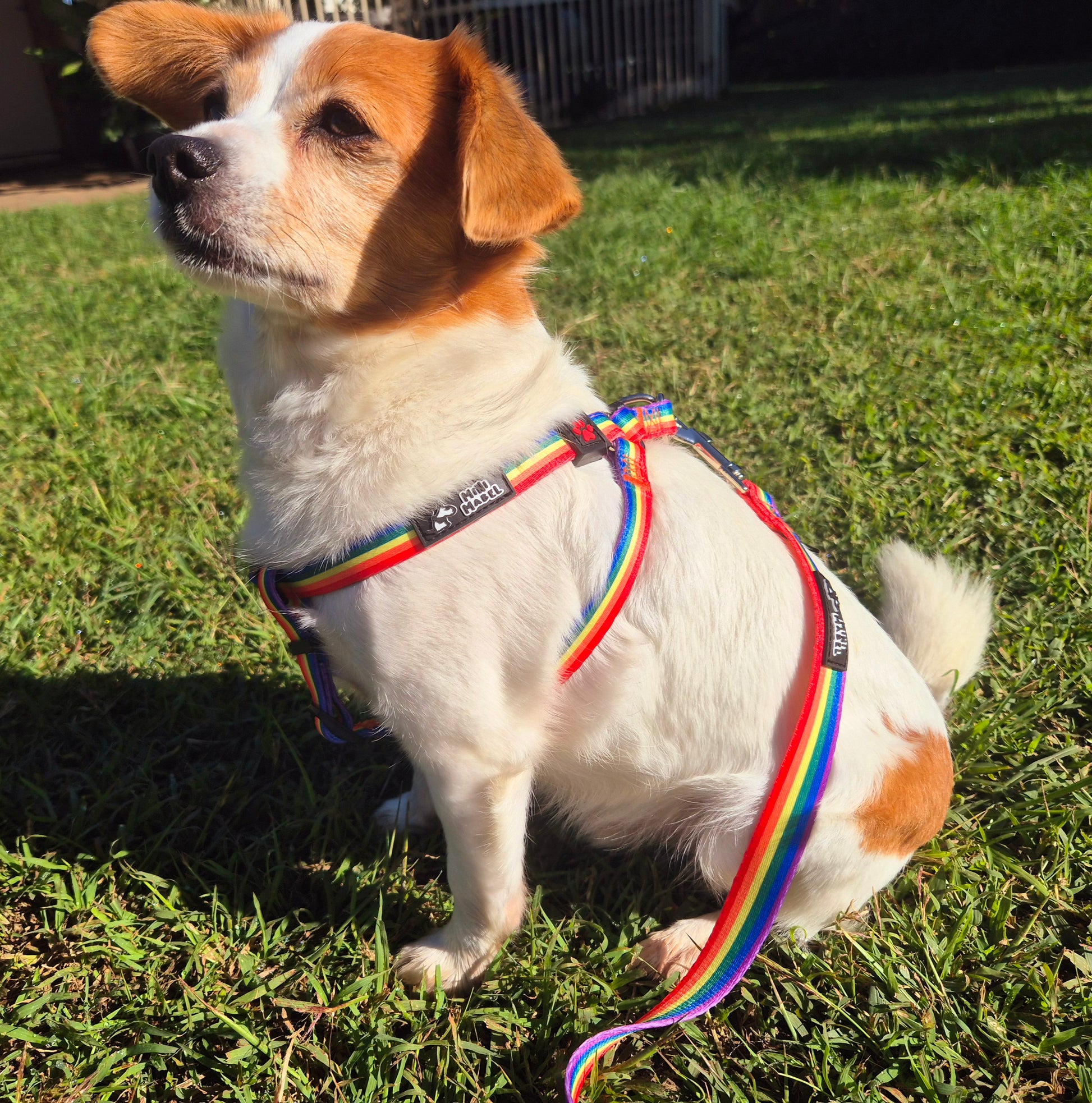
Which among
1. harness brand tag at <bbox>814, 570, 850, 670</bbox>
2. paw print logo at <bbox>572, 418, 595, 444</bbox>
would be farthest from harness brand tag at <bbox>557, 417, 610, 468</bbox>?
harness brand tag at <bbox>814, 570, 850, 670</bbox>

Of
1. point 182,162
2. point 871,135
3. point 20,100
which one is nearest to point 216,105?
point 182,162

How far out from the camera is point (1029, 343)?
4180mm

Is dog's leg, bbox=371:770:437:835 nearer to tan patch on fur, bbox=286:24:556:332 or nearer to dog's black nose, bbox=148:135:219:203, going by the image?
tan patch on fur, bbox=286:24:556:332

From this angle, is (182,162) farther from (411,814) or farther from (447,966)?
(447,966)

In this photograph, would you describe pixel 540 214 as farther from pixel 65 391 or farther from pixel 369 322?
pixel 65 391

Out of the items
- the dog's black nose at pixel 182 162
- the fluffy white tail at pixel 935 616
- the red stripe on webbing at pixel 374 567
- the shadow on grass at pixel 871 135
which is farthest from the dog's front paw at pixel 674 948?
the shadow on grass at pixel 871 135

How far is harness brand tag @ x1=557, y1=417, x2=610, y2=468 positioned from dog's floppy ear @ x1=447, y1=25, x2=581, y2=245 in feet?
1.21

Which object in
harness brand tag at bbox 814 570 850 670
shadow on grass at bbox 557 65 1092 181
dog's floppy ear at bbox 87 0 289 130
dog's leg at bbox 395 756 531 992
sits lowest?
shadow on grass at bbox 557 65 1092 181

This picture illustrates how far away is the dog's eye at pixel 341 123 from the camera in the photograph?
1.69 m

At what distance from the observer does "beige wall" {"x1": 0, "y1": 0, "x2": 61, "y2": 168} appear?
40.6 feet

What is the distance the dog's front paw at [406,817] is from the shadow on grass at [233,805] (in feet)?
0.11

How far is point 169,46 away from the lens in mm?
1965

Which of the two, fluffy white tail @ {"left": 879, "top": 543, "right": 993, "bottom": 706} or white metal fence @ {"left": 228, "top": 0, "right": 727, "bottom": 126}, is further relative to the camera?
white metal fence @ {"left": 228, "top": 0, "right": 727, "bottom": 126}

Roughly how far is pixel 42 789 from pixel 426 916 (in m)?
1.03
